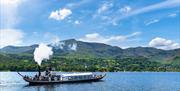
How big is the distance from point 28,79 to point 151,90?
4463 cm

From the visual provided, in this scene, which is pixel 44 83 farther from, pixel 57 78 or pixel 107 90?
pixel 107 90

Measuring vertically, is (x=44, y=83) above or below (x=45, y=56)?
below

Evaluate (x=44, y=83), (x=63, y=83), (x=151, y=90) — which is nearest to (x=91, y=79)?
(x=63, y=83)

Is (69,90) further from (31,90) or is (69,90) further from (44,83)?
(44,83)

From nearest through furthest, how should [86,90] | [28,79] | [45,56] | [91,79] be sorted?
[86,90]
[28,79]
[45,56]
[91,79]

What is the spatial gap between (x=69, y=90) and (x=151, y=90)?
83.2 feet

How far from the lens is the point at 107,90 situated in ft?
339

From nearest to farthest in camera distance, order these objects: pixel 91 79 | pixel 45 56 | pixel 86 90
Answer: pixel 86 90, pixel 45 56, pixel 91 79

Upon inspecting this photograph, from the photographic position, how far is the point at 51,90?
10438 cm

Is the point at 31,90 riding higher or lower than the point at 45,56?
lower

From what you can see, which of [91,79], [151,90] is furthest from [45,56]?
[151,90]

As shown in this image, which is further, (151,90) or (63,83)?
(63,83)

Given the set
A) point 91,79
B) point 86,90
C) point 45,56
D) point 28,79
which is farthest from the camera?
point 91,79

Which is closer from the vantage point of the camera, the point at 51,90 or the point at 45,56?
the point at 51,90
